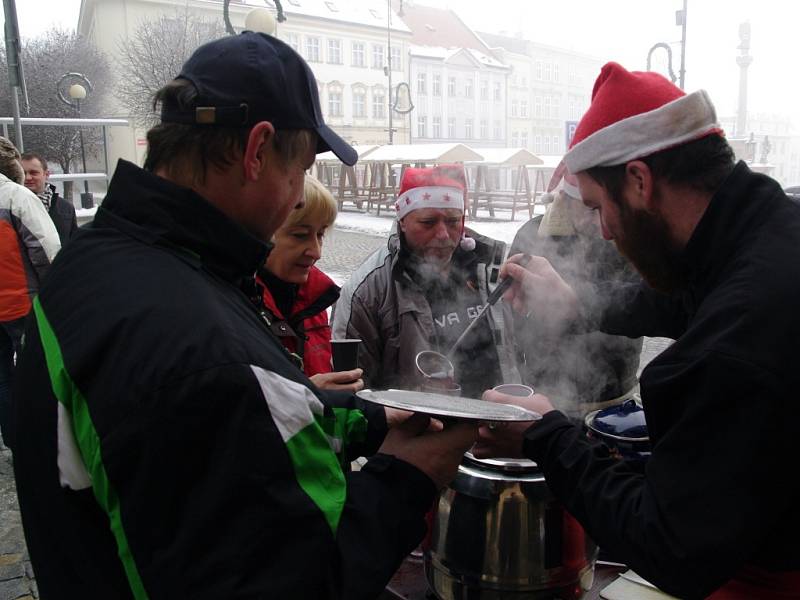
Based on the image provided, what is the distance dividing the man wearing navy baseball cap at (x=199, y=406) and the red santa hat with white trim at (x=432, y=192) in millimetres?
1854

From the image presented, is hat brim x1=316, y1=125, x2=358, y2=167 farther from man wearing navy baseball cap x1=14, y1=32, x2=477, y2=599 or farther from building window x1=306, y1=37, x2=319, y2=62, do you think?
building window x1=306, y1=37, x2=319, y2=62

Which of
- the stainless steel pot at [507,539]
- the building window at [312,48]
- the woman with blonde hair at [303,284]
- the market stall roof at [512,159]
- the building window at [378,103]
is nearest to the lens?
the stainless steel pot at [507,539]

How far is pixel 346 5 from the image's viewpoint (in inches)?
1545

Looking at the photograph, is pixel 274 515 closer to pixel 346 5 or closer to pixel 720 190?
pixel 720 190

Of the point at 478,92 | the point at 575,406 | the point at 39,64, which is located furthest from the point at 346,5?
the point at 575,406

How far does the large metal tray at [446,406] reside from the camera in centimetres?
114

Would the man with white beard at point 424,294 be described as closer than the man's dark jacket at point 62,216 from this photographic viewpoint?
Yes

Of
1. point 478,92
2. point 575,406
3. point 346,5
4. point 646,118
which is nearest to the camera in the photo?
point 646,118

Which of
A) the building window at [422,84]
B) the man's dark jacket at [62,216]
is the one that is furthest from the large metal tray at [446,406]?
the building window at [422,84]

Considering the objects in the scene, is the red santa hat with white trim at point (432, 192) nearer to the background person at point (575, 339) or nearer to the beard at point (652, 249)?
the background person at point (575, 339)

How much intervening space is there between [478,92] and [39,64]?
30.2 metres

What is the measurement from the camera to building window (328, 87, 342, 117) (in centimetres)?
3850

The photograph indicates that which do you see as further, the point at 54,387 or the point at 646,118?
the point at 646,118

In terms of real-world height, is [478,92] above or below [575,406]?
above
